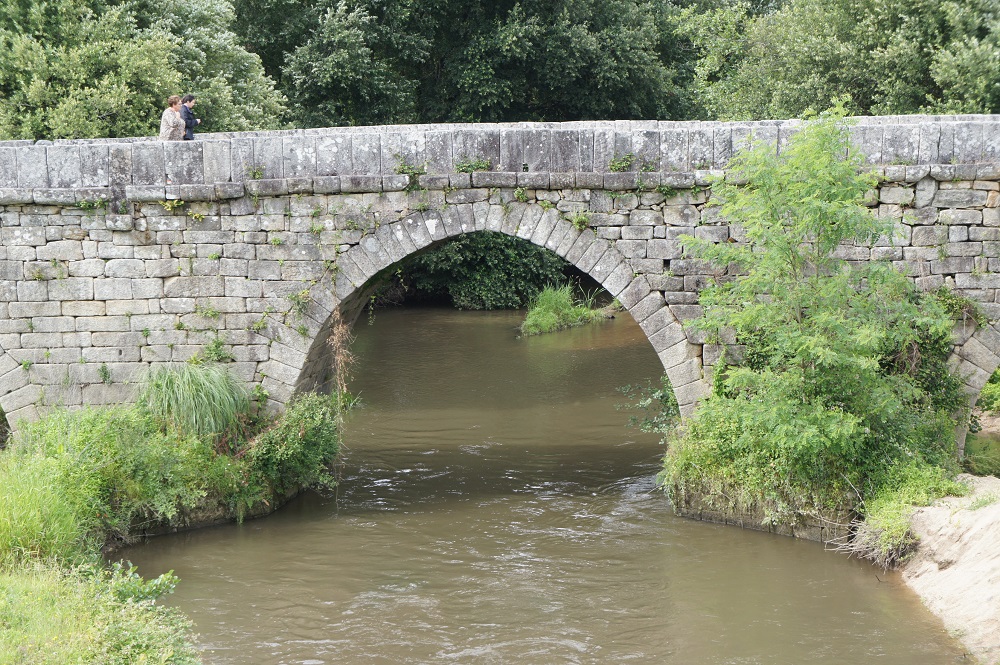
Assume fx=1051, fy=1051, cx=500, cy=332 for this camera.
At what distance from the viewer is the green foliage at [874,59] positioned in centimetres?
1302

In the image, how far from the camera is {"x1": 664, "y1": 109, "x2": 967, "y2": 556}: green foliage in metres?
7.68

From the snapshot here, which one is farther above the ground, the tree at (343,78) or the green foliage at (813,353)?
the tree at (343,78)

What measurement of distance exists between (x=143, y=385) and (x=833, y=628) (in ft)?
19.2

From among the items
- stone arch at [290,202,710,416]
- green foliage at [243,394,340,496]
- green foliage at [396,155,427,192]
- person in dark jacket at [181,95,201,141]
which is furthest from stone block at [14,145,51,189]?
green foliage at [396,155,427,192]

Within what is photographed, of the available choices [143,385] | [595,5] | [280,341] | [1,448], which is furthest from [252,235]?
[595,5]

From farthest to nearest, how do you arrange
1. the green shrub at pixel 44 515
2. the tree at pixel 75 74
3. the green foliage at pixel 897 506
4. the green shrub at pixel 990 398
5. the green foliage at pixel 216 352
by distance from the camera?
the tree at pixel 75 74 → the green shrub at pixel 990 398 → the green foliage at pixel 216 352 → the green foliage at pixel 897 506 → the green shrub at pixel 44 515

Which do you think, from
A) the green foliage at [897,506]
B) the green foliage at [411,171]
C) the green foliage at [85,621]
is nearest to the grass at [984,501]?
the green foliage at [897,506]

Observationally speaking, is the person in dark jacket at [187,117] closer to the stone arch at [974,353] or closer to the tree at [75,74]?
the tree at [75,74]

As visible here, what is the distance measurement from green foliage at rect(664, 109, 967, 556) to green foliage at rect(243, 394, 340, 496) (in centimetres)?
308

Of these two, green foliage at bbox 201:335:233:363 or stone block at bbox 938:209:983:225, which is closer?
stone block at bbox 938:209:983:225

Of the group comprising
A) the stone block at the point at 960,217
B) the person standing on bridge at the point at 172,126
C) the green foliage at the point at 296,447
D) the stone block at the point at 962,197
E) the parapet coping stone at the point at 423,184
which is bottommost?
the green foliage at the point at 296,447

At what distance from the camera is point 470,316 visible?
20297mm

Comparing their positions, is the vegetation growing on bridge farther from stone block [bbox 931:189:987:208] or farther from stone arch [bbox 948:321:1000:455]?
stone block [bbox 931:189:987:208]

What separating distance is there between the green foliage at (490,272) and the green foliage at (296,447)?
37.4ft
